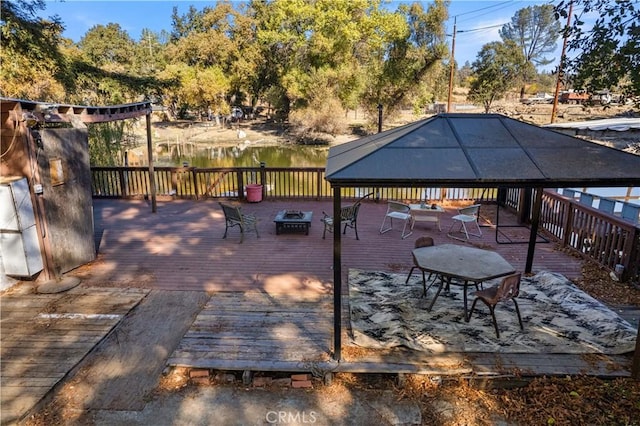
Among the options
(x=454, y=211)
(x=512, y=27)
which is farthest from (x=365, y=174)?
(x=512, y=27)

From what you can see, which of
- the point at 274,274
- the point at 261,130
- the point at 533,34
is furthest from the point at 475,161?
the point at 533,34

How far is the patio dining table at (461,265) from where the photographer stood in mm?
3773

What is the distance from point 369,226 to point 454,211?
239 centimetres

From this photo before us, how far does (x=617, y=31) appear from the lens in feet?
11.1

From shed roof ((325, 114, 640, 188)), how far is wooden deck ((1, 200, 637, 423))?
5.15 feet

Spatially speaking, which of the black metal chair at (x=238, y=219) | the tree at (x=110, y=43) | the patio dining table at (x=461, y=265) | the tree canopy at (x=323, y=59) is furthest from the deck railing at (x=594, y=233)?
the tree at (x=110, y=43)

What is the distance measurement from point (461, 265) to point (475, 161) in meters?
1.36

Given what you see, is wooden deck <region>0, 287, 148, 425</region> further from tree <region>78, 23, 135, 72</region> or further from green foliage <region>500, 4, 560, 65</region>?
green foliage <region>500, 4, 560, 65</region>

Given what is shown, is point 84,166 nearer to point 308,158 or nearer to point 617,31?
point 617,31

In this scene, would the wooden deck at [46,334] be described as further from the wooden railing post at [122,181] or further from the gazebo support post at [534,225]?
the wooden railing post at [122,181]

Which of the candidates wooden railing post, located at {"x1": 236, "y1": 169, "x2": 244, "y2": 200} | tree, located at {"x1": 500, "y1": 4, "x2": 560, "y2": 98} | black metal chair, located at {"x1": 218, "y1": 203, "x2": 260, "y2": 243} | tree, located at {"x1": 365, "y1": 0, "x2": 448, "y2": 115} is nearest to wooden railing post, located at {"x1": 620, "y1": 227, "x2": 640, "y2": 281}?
black metal chair, located at {"x1": 218, "y1": 203, "x2": 260, "y2": 243}

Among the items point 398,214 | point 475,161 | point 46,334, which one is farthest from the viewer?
point 398,214

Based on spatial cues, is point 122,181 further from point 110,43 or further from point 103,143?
point 110,43

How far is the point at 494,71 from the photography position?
27.5m
